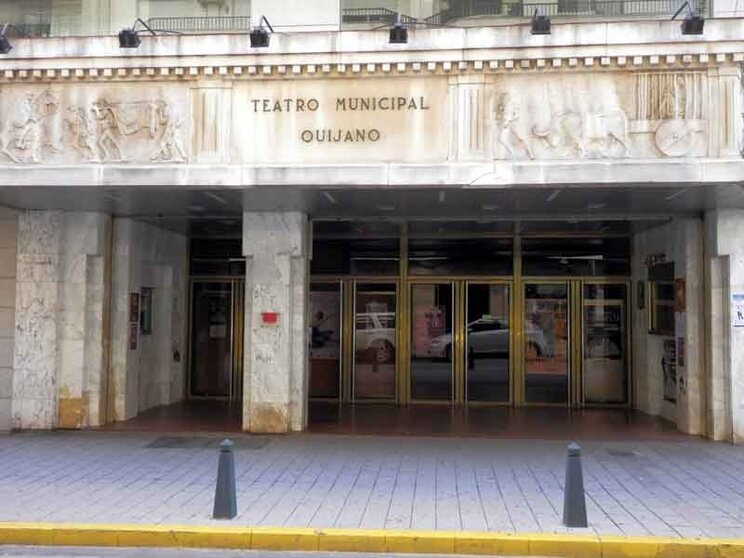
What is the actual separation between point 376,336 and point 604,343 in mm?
4558

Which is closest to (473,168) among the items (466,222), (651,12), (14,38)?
(651,12)

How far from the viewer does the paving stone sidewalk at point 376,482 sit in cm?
710

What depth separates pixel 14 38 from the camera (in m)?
9.81

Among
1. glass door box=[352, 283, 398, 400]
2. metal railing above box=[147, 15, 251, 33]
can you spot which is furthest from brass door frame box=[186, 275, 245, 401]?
metal railing above box=[147, 15, 251, 33]

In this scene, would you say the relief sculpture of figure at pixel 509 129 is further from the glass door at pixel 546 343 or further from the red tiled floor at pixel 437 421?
the glass door at pixel 546 343

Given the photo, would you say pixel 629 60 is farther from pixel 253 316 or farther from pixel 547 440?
pixel 253 316

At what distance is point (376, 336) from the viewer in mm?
15391

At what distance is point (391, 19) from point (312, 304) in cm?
699

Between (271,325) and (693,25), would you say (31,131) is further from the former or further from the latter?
(693,25)

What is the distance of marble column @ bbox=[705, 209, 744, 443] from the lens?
35.8 ft

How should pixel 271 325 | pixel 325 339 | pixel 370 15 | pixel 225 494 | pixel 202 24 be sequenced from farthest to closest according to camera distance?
pixel 325 339 → pixel 271 325 → pixel 202 24 → pixel 370 15 → pixel 225 494

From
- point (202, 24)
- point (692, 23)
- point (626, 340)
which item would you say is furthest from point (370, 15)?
point (626, 340)

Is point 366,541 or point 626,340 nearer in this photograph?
point 366,541

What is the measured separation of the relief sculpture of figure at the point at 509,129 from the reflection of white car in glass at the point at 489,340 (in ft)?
21.0
